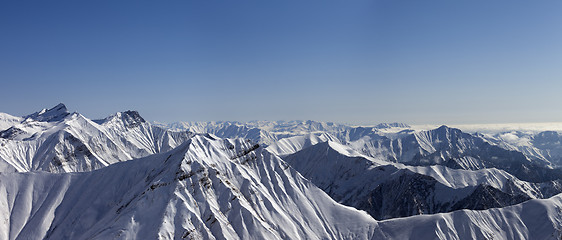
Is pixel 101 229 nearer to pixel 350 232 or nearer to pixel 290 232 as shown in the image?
pixel 290 232

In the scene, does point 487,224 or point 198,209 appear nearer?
point 198,209

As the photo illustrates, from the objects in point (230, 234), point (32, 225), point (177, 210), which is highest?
point (177, 210)

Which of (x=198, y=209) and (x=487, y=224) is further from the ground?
(x=198, y=209)

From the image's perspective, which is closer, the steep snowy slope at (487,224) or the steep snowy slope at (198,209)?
the steep snowy slope at (198,209)

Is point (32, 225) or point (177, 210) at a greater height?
point (177, 210)

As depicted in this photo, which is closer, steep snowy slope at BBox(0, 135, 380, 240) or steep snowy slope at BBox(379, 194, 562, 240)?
steep snowy slope at BBox(0, 135, 380, 240)

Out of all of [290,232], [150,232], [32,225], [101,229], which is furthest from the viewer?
[32,225]

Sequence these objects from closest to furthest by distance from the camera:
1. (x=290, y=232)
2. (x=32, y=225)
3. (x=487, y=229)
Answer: (x=290, y=232) < (x=487, y=229) < (x=32, y=225)

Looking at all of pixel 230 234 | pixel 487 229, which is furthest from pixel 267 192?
pixel 487 229
